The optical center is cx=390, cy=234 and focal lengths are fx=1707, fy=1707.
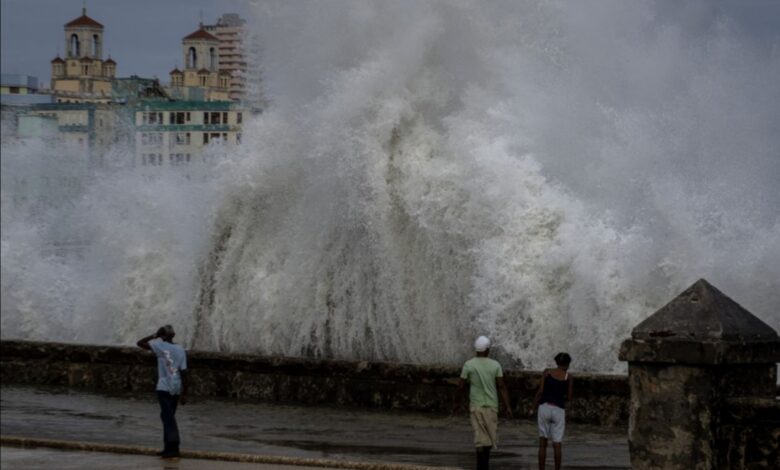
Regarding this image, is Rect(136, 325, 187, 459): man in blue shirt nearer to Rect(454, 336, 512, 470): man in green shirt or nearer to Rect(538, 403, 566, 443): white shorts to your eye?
Rect(454, 336, 512, 470): man in green shirt

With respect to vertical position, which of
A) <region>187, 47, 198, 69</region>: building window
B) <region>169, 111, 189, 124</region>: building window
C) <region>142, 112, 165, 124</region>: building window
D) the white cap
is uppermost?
<region>187, 47, 198, 69</region>: building window

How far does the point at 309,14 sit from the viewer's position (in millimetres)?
22828

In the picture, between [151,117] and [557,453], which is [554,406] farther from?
[151,117]

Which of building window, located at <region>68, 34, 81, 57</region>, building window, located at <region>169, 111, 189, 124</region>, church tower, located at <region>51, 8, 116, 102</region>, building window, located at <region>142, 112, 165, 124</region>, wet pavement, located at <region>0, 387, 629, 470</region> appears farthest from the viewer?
building window, located at <region>68, 34, 81, 57</region>

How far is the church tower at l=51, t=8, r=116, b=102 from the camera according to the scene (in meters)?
87.1

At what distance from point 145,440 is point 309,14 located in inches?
415

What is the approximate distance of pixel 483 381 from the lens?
11.3m

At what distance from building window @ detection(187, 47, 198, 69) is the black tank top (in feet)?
291

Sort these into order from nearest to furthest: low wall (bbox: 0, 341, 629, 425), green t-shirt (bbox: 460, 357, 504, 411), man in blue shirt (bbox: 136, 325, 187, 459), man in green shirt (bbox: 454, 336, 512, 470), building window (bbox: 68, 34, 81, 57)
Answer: man in green shirt (bbox: 454, 336, 512, 470) → green t-shirt (bbox: 460, 357, 504, 411) → man in blue shirt (bbox: 136, 325, 187, 459) → low wall (bbox: 0, 341, 629, 425) → building window (bbox: 68, 34, 81, 57)

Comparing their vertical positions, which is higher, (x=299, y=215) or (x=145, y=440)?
(x=299, y=215)

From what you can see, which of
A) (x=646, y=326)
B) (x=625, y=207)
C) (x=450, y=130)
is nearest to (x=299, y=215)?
(x=450, y=130)

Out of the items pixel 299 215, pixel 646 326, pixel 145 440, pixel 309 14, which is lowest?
pixel 145 440

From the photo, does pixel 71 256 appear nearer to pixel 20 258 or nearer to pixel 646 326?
pixel 20 258

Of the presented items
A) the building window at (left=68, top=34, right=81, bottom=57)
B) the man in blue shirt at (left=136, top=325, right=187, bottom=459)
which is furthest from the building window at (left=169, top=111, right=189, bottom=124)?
the man in blue shirt at (left=136, top=325, right=187, bottom=459)
